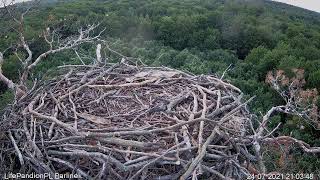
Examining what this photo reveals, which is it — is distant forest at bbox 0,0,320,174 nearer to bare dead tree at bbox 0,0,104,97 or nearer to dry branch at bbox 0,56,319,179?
bare dead tree at bbox 0,0,104,97

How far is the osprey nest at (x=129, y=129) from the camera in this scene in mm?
3387

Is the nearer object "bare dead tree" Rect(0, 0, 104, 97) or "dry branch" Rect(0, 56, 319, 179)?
"dry branch" Rect(0, 56, 319, 179)

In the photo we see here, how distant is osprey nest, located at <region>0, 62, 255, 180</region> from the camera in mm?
3387

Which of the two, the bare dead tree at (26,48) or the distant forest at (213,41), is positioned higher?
the bare dead tree at (26,48)

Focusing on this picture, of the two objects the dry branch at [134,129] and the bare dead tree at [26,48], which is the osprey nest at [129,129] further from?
the bare dead tree at [26,48]

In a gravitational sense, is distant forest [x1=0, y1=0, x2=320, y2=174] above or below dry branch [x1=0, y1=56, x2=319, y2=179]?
below

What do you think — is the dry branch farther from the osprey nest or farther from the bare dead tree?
the bare dead tree

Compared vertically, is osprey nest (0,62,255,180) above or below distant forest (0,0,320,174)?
above

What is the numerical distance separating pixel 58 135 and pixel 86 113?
0.47m

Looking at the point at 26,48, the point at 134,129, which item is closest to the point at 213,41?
the point at 26,48

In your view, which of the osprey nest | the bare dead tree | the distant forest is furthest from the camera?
the distant forest

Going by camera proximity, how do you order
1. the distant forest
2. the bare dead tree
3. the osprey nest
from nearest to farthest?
the osprey nest
the bare dead tree
the distant forest

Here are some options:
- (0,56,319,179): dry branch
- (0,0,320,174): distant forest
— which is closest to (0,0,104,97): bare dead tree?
(0,56,319,179): dry branch

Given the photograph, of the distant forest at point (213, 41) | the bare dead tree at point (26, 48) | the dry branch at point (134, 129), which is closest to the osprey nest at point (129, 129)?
the dry branch at point (134, 129)
